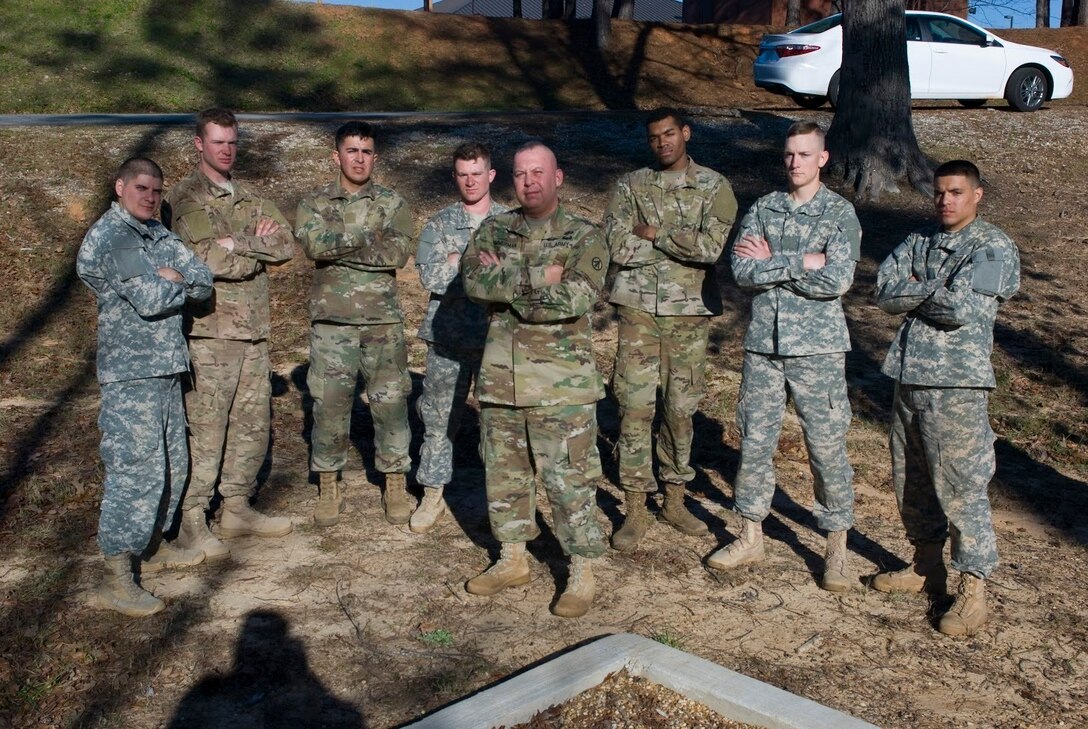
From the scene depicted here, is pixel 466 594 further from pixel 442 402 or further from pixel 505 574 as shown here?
pixel 442 402

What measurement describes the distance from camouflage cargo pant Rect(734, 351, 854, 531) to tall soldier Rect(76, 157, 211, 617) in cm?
276

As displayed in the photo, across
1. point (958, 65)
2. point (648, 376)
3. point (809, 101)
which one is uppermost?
point (958, 65)

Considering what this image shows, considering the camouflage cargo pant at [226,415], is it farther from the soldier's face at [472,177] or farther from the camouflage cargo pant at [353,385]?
the soldier's face at [472,177]

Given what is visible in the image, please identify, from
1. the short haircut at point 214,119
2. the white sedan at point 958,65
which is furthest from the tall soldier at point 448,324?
the white sedan at point 958,65

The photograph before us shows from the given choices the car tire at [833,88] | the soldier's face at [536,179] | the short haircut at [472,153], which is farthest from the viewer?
the car tire at [833,88]

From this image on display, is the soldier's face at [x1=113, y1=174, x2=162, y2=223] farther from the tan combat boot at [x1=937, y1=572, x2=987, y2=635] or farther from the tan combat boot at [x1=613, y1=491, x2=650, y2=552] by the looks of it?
the tan combat boot at [x1=937, y1=572, x2=987, y2=635]

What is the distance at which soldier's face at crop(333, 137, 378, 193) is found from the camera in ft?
19.3

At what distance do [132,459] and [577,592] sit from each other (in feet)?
7.00

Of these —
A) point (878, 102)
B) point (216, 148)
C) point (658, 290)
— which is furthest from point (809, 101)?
point (216, 148)

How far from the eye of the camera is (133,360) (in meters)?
4.95

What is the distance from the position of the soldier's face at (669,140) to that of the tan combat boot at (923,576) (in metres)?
2.34

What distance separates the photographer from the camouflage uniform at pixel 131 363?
16.1 ft

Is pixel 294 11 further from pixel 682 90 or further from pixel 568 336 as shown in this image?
pixel 568 336

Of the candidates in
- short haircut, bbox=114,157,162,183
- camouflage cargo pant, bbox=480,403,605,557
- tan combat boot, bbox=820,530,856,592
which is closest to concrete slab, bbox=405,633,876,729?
camouflage cargo pant, bbox=480,403,605,557
